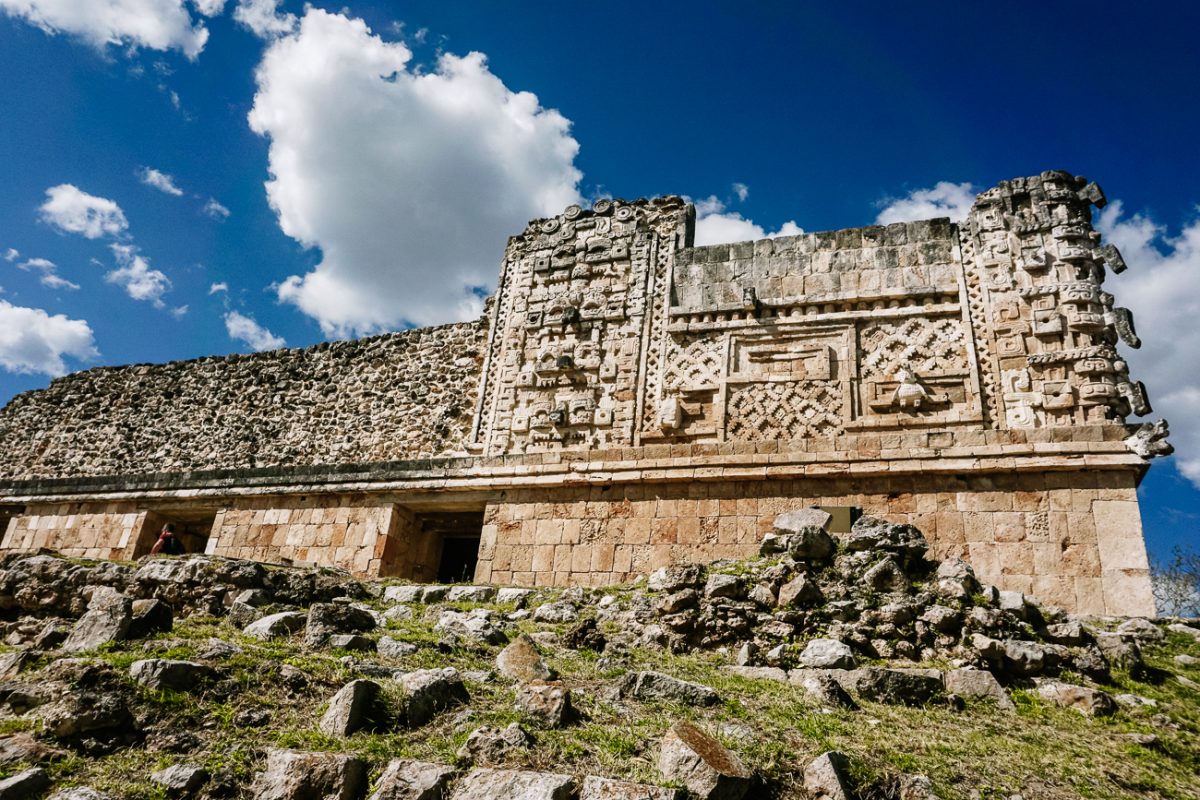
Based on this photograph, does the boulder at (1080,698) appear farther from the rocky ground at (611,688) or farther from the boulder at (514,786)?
the boulder at (514,786)

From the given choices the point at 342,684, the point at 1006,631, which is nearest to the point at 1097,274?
the point at 1006,631

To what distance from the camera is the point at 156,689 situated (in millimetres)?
3707

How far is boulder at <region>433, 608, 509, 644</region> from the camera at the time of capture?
17.2 ft

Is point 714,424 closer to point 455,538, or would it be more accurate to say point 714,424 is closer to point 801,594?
point 455,538

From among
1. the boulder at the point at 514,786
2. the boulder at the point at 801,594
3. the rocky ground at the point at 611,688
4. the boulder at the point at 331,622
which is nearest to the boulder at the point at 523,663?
the rocky ground at the point at 611,688

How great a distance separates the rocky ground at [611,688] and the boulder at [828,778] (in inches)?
0.4

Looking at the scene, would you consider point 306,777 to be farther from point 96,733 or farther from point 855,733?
point 855,733

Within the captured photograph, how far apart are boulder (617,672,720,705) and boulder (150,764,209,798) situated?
185 centimetres

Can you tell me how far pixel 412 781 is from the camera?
3014 mm

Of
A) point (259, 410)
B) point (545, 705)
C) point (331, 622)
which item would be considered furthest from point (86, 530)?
point (545, 705)

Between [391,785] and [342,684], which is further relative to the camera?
[342,684]

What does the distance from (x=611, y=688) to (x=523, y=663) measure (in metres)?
0.62

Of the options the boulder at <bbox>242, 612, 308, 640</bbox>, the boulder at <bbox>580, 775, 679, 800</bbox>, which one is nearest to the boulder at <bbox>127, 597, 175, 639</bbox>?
the boulder at <bbox>242, 612, 308, 640</bbox>

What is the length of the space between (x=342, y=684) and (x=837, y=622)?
3.15m
